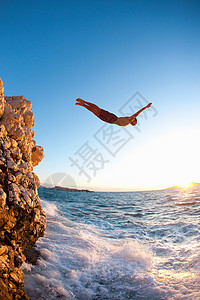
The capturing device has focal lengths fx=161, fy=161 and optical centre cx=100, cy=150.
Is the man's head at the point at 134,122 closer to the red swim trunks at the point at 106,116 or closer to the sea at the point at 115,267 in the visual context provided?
the red swim trunks at the point at 106,116

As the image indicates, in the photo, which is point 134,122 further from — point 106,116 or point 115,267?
point 115,267

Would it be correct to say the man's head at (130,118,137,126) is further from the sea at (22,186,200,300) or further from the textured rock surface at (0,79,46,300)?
the sea at (22,186,200,300)

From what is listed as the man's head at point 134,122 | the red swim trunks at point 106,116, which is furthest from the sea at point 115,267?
the man's head at point 134,122

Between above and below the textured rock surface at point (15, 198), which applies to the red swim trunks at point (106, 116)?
above

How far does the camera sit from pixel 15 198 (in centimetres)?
346

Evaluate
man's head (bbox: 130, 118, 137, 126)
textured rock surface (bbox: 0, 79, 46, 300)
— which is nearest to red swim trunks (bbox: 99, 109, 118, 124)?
man's head (bbox: 130, 118, 137, 126)

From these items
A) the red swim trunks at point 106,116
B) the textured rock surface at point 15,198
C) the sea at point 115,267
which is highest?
the red swim trunks at point 106,116

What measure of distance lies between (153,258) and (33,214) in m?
4.13

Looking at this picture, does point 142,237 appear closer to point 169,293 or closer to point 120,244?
point 120,244

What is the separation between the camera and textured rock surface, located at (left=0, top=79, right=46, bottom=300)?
2.71 meters

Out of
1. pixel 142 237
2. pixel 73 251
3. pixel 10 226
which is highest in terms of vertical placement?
pixel 10 226

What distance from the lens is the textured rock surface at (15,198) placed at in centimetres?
271

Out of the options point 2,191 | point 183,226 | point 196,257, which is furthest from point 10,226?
point 183,226

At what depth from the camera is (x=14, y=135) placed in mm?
4215
